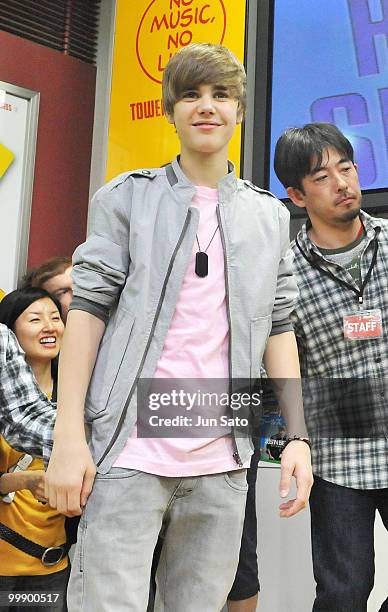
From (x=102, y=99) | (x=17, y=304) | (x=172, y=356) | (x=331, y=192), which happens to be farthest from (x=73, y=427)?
(x=102, y=99)

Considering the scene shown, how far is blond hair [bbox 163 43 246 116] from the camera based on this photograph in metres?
1.24

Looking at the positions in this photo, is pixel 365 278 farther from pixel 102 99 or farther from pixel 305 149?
pixel 102 99

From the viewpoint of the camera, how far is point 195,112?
4.07 ft

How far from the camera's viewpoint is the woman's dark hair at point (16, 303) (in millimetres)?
2238

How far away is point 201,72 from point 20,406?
2.43ft

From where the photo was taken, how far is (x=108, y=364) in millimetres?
1155

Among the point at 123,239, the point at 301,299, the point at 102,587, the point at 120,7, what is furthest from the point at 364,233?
the point at 120,7

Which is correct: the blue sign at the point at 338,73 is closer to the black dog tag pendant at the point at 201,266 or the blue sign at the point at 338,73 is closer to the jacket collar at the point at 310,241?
the jacket collar at the point at 310,241

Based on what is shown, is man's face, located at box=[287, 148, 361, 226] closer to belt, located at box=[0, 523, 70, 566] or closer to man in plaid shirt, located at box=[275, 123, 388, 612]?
man in plaid shirt, located at box=[275, 123, 388, 612]

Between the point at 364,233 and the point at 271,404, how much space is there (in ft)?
2.21

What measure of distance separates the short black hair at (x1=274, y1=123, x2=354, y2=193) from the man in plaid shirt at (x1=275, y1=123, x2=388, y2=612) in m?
0.19

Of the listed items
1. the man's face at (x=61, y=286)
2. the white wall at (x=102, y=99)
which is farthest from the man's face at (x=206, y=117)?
the white wall at (x=102, y=99)

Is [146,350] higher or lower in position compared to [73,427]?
higher

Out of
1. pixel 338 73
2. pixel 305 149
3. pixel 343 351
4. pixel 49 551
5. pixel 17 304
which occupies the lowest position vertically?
pixel 49 551
